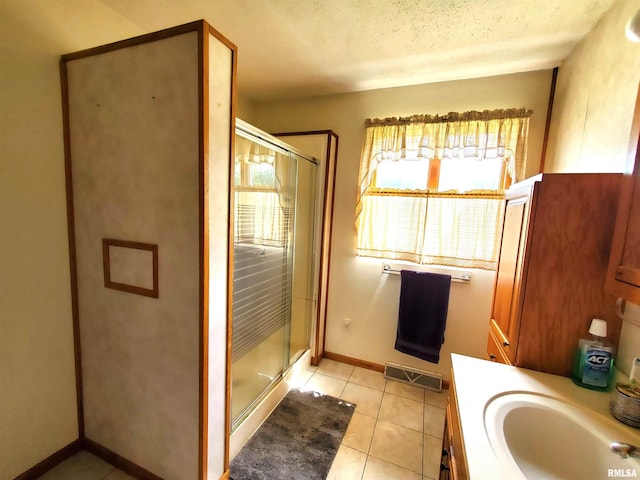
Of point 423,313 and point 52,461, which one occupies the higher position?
point 423,313

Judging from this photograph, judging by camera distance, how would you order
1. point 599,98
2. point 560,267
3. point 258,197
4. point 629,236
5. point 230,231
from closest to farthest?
point 629,236
point 560,267
point 230,231
point 599,98
point 258,197

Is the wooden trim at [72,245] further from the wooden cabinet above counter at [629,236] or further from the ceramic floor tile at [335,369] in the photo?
the wooden cabinet above counter at [629,236]

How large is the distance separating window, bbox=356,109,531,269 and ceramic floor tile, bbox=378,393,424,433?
112cm

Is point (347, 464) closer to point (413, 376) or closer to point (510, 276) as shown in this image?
point (413, 376)

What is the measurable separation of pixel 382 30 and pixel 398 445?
2527mm

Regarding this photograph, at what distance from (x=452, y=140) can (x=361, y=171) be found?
0.73m

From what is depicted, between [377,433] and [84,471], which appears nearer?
[84,471]

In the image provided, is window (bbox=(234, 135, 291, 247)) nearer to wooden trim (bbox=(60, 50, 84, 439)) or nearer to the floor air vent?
wooden trim (bbox=(60, 50, 84, 439))

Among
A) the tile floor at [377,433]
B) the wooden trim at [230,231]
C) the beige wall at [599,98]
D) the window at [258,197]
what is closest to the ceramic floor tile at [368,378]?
the tile floor at [377,433]

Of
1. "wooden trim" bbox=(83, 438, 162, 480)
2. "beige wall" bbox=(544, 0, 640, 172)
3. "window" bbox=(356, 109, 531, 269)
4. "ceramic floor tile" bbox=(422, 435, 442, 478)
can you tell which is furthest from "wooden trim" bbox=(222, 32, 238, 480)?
"beige wall" bbox=(544, 0, 640, 172)

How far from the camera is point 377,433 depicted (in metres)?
1.75

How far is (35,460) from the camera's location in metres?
1.32

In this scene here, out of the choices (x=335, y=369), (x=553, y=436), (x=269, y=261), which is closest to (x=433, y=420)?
(x=335, y=369)

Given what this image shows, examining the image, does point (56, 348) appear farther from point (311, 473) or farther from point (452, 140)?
point (452, 140)
